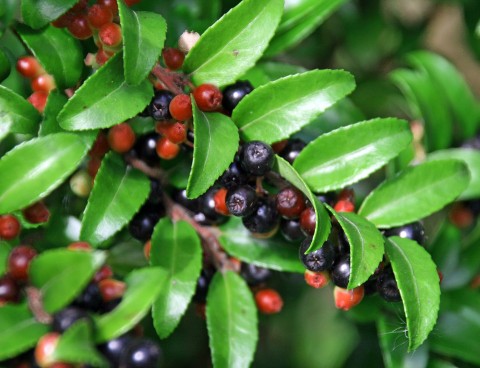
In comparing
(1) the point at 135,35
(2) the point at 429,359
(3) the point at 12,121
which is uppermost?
(1) the point at 135,35

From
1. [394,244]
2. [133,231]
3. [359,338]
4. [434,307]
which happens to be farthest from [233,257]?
[359,338]

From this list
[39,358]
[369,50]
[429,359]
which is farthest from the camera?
[369,50]

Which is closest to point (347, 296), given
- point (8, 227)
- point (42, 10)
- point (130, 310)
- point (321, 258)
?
point (321, 258)

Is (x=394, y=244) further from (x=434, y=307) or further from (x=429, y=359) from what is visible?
(x=429, y=359)

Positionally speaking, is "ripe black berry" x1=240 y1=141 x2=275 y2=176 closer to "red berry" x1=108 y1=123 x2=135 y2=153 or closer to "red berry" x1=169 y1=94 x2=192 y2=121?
"red berry" x1=169 y1=94 x2=192 y2=121

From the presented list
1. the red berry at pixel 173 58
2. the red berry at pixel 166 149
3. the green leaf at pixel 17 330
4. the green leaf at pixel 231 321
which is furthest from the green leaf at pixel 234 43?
the green leaf at pixel 17 330
